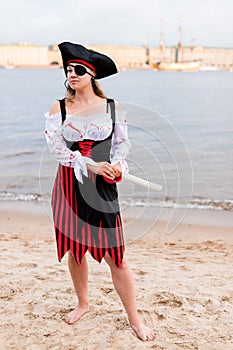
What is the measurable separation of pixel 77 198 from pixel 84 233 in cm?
20

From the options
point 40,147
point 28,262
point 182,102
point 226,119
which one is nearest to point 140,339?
point 28,262

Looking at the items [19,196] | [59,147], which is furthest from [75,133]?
[19,196]

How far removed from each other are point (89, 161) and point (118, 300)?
1.19 m

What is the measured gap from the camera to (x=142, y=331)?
2982 millimetres

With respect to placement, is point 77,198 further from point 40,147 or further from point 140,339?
point 40,147

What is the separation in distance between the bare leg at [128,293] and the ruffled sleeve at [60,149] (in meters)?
0.51

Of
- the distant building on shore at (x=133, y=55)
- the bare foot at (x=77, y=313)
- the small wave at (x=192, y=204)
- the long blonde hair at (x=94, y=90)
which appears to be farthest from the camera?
the distant building on shore at (x=133, y=55)

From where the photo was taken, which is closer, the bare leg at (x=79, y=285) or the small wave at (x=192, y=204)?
the bare leg at (x=79, y=285)

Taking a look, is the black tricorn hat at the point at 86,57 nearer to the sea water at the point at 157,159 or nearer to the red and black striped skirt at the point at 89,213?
the sea water at the point at 157,159

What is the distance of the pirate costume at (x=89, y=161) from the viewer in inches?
107

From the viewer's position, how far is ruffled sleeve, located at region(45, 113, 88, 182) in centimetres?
270

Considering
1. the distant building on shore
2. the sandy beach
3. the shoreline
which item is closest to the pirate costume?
the sandy beach

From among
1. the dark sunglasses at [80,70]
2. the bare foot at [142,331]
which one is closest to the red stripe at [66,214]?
the dark sunglasses at [80,70]

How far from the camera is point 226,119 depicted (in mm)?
19719
